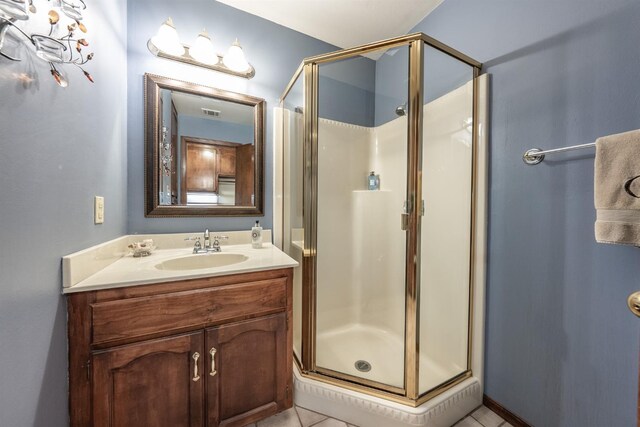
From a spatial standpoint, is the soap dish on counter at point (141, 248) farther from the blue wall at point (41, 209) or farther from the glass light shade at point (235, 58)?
the glass light shade at point (235, 58)

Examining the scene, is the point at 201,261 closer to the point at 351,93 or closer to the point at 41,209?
the point at 41,209

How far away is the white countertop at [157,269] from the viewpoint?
87 centimetres

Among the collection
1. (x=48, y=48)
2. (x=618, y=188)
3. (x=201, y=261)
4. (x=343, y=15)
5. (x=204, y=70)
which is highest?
(x=343, y=15)

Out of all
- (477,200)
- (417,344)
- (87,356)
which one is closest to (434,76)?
(477,200)

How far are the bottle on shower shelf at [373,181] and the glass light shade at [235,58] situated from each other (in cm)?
117

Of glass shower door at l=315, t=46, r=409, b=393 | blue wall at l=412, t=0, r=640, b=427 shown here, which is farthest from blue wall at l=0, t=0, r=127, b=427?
blue wall at l=412, t=0, r=640, b=427

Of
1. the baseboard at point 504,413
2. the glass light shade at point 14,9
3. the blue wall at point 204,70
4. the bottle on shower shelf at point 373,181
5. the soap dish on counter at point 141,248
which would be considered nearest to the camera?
the glass light shade at point 14,9

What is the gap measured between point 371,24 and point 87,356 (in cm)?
242

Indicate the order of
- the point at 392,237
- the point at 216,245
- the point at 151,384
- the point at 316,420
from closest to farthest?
the point at 151,384
the point at 316,420
the point at 216,245
the point at 392,237

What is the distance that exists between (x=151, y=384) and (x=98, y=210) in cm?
76

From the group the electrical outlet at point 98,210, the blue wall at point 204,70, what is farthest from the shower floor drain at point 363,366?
the electrical outlet at point 98,210

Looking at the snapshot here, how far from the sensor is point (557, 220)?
3.40ft

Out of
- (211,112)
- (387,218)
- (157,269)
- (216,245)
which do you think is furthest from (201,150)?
(387,218)

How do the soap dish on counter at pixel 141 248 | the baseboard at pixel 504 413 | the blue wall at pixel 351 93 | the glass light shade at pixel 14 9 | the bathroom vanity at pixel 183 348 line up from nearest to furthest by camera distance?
the glass light shade at pixel 14 9 < the bathroom vanity at pixel 183 348 < the baseboard at pixel 504 413 < the soap dish on counter at pixel 141 248 < the blue wall at pixel 351 93
